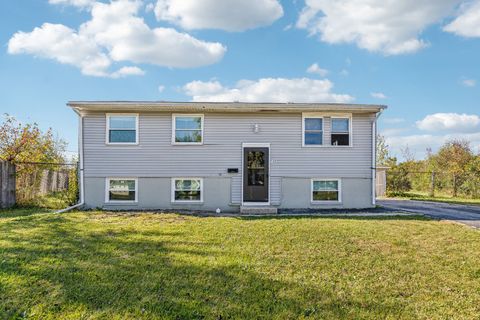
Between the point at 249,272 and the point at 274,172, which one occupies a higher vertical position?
the point at 274,172

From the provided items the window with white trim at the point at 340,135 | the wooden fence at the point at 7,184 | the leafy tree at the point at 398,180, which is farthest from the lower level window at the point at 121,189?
the leafy tree at the point at 398,180

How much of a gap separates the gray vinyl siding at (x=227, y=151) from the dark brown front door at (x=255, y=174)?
0.79ft

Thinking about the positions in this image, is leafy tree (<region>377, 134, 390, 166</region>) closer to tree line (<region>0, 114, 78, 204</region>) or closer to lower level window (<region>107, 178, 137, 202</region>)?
lower level window (<region>107, 178, 137, 202</region>)

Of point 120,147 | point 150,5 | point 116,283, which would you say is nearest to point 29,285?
→ point 116,283

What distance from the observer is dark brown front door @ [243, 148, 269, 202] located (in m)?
10.9

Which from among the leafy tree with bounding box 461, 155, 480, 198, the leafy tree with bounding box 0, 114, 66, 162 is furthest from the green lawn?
the leafy tree with bounding box 461, 155, 480, 198

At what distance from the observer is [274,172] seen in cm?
1098

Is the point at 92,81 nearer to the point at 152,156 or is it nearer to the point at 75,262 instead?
the point at 152,156

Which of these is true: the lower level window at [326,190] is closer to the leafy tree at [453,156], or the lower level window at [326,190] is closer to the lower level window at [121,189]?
the lower level window at [121,189]

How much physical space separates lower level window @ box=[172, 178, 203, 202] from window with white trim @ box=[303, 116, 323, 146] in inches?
175

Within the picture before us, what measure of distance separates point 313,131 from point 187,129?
15.8ft

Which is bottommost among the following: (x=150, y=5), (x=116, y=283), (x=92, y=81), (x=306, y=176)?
(x=116, y=283)

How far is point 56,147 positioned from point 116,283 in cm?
1840

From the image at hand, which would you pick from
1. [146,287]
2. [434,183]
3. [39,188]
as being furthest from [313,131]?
[434,183]
